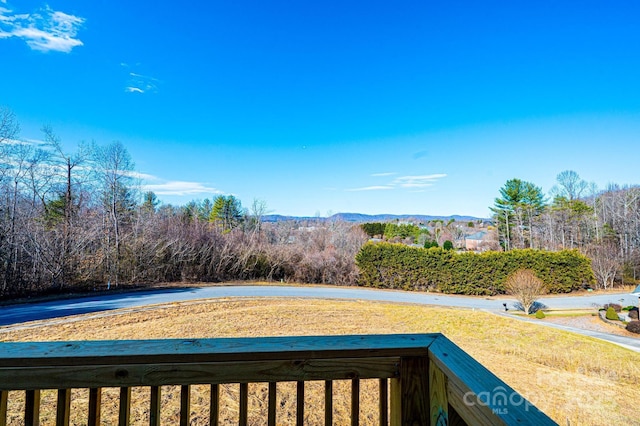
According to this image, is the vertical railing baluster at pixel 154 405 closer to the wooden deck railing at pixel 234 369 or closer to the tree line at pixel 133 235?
the wooden deck railing at pixel 234 369

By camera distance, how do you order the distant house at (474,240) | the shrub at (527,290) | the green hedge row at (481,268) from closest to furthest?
the shrub at (527,290)
the green hedge row at (481,268)
the distant house at (474,240)

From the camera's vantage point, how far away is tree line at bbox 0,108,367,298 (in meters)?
10.5

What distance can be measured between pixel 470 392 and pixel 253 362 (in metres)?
0.56

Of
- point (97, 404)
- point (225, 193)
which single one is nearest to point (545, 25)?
point (97, 404)

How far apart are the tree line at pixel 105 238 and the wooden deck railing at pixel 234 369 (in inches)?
516

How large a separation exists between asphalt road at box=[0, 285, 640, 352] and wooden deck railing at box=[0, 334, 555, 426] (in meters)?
8.80

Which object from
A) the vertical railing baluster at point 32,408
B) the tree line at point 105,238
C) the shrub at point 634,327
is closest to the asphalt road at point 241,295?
the shrub at point 634,327

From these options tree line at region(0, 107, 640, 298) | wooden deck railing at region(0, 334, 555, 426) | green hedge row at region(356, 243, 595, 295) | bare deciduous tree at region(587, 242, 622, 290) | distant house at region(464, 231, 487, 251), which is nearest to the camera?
wooden deck railing at region(0, 334, 555, 426)

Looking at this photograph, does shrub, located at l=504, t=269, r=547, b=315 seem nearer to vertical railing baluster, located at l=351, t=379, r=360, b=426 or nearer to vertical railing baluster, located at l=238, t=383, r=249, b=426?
vertical railing baluster, located at l=351, t=379, r=360, b=426

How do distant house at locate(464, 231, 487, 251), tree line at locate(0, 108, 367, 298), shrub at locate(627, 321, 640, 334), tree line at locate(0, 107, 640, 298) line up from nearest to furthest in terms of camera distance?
shrub at locate(627, 321, 640, 334) → tree line at locate(0, 108, 367, 298) → tree line at locate(0, 107, 640, 298) → distant house at locate(464, 231, 487, 251)

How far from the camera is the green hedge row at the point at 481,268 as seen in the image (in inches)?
621

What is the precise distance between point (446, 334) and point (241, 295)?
7.40 m

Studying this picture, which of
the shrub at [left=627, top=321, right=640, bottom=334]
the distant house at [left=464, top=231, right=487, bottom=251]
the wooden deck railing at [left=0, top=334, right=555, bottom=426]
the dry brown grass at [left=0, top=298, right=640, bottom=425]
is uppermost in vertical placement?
the wooden deck railing at [left=0, top=334, right=555, bottom=426]

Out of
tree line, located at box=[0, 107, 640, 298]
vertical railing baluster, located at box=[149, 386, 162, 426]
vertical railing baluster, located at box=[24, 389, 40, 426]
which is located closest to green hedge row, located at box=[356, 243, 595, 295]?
tree line, located at box=[0, 107, 640, 298]
